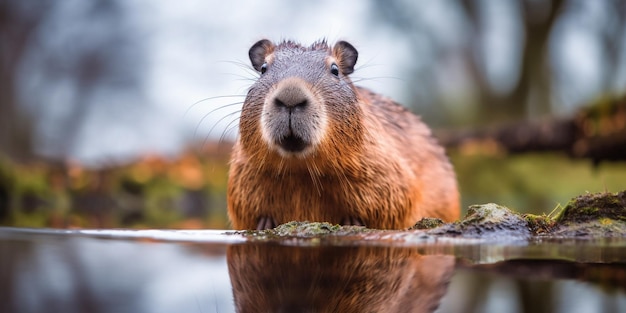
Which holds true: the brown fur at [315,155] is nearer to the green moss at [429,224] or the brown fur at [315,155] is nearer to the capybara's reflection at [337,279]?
the green moss at [429,224]

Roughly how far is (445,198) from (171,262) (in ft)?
13.1

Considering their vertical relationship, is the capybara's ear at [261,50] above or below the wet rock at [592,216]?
above

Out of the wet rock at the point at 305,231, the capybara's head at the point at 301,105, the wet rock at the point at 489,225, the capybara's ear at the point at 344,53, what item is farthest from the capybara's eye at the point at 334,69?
the wet rock at the point at 489,225

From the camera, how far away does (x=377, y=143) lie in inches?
202

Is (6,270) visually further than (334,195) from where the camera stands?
No

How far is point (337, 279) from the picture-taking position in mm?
2277

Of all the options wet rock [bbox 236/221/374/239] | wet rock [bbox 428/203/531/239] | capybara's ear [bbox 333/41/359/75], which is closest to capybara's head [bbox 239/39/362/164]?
capybara's ear [bbox 333/41/359/75]

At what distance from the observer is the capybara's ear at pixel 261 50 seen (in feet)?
17.3

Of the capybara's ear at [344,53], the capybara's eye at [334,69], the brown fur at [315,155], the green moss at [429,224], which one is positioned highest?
the capybara's ear at [344,53]

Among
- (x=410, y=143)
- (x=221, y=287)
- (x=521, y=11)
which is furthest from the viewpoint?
(x=521, y=11)

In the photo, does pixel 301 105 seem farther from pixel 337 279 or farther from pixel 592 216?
pixel 337 279

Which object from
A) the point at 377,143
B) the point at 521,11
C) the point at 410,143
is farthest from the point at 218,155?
the point at 377,143

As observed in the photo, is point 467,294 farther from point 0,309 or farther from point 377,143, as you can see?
point 377,143

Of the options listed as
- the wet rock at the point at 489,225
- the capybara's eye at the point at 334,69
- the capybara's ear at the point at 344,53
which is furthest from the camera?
the capybara's ear at the point at 344,53
